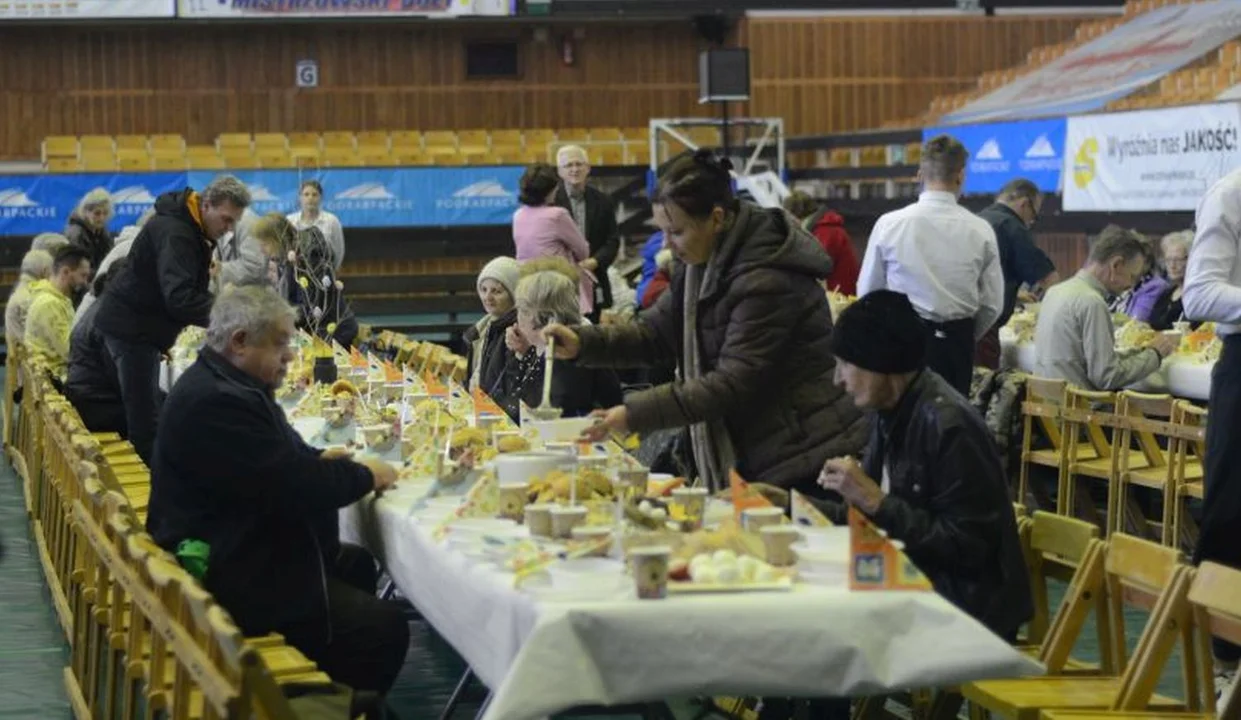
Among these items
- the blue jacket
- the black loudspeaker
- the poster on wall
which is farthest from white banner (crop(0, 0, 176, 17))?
the blue jacket

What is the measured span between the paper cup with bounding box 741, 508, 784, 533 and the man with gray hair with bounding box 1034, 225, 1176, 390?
441 cm

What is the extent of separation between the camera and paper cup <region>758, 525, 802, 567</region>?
12.2ft

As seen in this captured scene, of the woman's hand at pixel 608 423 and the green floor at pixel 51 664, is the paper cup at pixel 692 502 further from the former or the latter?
the green floor at pixel 51 664

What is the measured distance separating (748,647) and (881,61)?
23247 mm

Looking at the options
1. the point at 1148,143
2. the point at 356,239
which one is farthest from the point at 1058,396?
the point at 356,239

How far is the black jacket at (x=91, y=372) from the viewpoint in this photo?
9.54 metres

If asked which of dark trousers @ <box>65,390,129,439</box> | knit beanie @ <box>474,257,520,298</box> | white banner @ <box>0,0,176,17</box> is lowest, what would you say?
dark trousers @ <box>65,390,129,439</box>

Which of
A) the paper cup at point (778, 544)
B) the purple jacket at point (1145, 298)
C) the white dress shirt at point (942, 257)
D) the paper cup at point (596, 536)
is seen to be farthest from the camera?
the purple jacket at point (1145, 298)

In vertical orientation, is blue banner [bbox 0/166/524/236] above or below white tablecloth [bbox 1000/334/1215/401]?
above

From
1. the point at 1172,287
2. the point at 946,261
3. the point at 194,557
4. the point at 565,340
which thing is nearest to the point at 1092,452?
the point at 946,261

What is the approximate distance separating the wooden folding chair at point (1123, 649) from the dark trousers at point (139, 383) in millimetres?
5315

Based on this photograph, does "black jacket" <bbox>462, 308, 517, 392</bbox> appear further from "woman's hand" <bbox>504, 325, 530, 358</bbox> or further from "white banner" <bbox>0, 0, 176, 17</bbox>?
"white banner" <bbox>0, 0, 176, 17</bbox>

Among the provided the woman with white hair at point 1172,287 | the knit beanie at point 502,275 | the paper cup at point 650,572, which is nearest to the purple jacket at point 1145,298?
the woman with white hair at point 1172,287

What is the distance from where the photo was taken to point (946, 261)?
7.15 m
